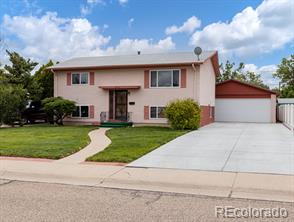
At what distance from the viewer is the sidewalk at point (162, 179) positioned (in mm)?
7020

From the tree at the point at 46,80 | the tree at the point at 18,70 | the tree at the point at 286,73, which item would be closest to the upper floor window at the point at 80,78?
the tree at the point at 18,70

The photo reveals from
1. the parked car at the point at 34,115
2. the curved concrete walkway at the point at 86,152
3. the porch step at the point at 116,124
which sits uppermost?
the parked car at the point at 34,115

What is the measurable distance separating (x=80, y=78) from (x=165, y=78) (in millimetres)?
6338

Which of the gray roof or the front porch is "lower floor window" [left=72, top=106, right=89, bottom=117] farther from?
the gray roof

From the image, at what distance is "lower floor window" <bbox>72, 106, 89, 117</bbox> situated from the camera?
25406 millimetres

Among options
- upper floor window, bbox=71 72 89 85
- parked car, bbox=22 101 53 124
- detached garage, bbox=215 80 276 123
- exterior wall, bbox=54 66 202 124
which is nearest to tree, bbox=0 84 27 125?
parked car, bbox=22 101 53 124

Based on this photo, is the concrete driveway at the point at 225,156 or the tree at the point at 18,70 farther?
the tree at the point at 18,70

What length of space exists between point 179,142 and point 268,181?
6679 mm

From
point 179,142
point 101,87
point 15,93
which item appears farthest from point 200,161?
point 15,93

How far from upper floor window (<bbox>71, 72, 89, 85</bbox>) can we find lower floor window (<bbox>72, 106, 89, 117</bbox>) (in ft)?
5.85

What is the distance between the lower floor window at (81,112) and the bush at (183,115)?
7.18m

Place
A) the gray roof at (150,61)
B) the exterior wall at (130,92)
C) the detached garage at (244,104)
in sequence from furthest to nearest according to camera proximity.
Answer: the detached garage at (244,104), the gray roof at (150,61), the exterior wall at (130,92)

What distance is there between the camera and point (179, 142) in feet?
46.7

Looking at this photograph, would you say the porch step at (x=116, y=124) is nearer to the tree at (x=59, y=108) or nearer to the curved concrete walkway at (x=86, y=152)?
the tree at (x=59, y=108)
